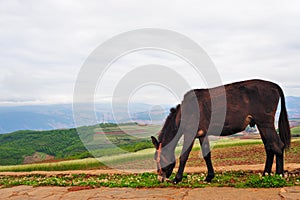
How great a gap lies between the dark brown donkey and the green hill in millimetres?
11518

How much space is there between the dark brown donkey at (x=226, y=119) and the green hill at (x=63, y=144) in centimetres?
1152

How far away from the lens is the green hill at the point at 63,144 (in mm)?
26152

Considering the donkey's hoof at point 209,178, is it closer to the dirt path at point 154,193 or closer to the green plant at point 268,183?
the dirt path at point 154,193

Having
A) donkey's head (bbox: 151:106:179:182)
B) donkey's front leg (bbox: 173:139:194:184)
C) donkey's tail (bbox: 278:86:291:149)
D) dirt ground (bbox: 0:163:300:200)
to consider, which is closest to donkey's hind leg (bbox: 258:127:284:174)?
donkey's tail (bbox: 278:86:291:149)

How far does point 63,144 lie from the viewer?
4288 cm

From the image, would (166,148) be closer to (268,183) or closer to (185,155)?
(185,155)

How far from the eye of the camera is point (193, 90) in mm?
8953

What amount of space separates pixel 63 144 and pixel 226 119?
3790cm

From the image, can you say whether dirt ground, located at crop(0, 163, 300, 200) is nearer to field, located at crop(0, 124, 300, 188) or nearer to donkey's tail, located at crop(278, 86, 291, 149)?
field, located at crop(0, 124, 300, 188)

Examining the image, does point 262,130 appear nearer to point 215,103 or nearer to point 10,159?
point 215,103

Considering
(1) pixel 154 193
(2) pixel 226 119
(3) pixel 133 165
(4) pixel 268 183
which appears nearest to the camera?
(4) pixel 268 183

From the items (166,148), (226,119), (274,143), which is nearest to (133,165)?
(166,148)

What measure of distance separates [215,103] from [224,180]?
2282 mm

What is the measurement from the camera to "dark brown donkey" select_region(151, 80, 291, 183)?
8.25 metres
